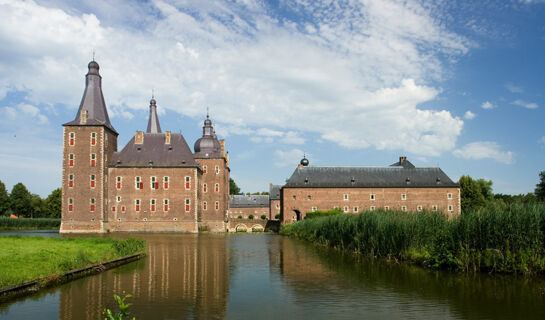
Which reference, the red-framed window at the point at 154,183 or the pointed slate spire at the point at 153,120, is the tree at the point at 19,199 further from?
the red-framed window at the point at 154,183

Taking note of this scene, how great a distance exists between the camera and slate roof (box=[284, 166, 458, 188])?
5156cm

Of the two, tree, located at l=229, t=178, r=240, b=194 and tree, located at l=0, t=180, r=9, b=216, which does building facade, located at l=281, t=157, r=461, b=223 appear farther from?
tree, located at l=0, t=180, r=9, b=216

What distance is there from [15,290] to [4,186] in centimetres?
6991

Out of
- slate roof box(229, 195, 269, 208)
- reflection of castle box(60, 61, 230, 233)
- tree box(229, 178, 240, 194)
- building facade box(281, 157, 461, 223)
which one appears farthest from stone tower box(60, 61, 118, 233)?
tree box(229, 178, 240, 194)

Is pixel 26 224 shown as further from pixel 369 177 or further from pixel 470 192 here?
pixel 470 192

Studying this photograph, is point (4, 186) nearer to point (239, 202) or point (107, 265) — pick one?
point (239, 202)

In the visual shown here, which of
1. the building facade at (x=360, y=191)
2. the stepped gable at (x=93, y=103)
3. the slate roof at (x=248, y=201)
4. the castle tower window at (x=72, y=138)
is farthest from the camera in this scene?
the slate roof at (x=248, y=201)

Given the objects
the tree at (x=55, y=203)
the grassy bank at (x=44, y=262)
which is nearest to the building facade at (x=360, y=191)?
the grassy bank at (x=44, y=262)

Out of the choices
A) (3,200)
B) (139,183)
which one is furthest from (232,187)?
(139,183)

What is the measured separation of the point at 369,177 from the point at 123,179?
26618 millimetres

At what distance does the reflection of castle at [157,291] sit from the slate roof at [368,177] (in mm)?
37060

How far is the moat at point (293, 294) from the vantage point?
8.06 m

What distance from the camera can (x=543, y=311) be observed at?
8227 mm

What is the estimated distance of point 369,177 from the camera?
52375 mm
